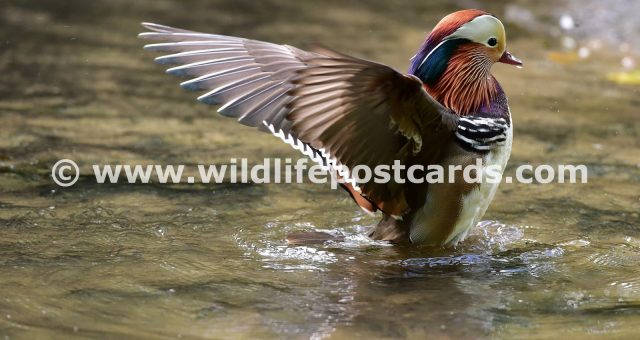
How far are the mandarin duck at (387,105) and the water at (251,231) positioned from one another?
27cm

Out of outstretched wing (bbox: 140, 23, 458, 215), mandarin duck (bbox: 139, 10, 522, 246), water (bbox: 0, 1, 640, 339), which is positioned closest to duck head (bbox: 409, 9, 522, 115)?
mandarin duck (bbox: 139, 10, 522, 246)

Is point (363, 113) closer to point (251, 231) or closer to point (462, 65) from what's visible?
point (462, 65)

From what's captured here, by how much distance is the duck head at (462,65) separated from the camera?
395cm

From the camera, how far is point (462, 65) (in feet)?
13.3

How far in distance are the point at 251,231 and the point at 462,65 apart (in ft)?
3.73

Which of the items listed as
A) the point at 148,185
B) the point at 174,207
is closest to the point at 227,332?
the point at 174,207

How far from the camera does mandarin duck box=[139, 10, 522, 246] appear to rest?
11.6 ft

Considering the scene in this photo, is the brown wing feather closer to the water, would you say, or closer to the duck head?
the duck head

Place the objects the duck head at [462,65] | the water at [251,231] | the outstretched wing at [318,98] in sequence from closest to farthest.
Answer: the water at [251,231]
the outstretched wing at [318,98]
the duck head at [462,65]

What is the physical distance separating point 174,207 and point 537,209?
5.49ft

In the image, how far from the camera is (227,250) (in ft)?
13.2

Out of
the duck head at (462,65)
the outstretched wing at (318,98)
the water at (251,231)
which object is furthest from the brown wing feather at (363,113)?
the water at (251,231)

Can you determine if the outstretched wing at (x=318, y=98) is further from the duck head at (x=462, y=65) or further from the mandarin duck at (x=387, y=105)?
the duck head at (x=462, y=65)

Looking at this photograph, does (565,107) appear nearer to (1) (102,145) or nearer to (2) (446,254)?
(2) (446,254)
